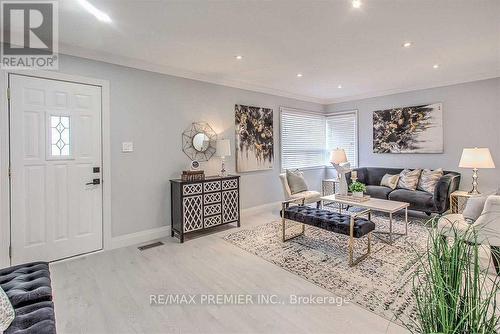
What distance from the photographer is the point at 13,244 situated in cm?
284

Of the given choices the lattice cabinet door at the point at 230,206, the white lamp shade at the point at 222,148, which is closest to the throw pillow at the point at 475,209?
the lattice cabinet door at the point at 230,206

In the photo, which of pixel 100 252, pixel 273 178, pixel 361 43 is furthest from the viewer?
pixel 273 178

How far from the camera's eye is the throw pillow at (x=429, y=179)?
4.57 metres

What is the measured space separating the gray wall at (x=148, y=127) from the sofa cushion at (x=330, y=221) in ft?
5.60

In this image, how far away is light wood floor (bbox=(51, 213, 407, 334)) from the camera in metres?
1.98

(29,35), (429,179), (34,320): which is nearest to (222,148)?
(29,35)

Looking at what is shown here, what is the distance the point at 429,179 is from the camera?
4.65 m

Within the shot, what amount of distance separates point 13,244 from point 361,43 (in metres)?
4.50

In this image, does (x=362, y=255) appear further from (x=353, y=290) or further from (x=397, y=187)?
(x=397, y=187)

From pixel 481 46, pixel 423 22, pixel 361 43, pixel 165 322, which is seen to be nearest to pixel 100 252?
pixel 165 322

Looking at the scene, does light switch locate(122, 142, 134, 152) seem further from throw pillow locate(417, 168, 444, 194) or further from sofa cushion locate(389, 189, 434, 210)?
throw pillow locate(417, 168, 444, 194)

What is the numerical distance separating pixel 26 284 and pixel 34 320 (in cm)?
46

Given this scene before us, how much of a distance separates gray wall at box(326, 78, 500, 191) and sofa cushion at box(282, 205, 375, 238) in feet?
9.58

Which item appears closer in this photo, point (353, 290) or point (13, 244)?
point (353, 290)
